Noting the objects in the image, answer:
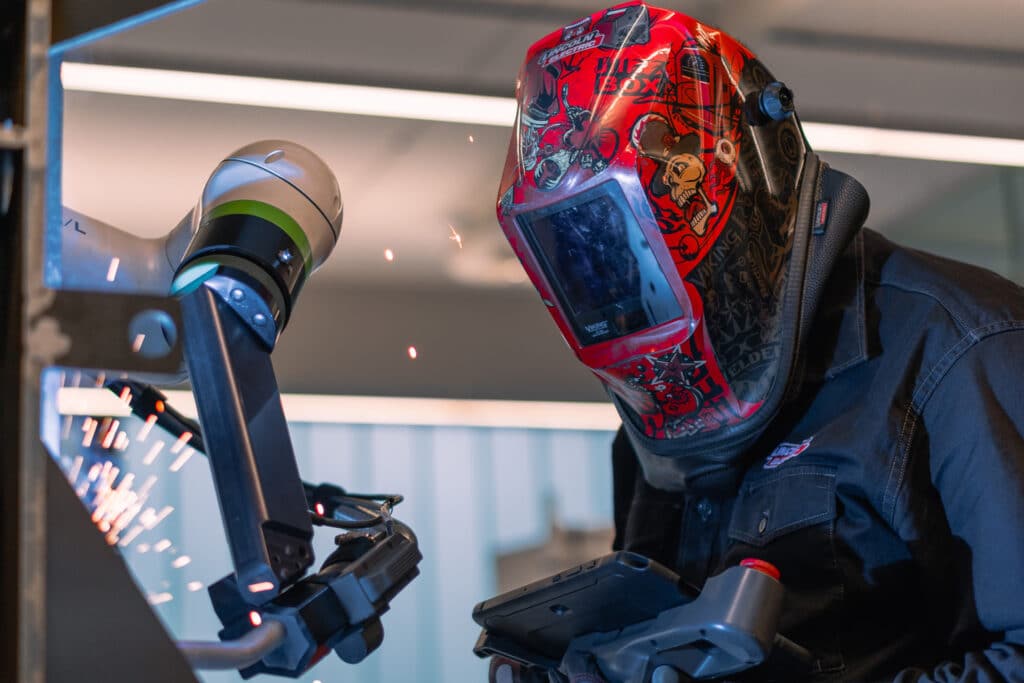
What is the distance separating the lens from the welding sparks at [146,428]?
1.05m

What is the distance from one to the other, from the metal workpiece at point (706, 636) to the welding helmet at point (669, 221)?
372 millimetres

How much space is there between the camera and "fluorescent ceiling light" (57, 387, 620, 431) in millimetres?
3359

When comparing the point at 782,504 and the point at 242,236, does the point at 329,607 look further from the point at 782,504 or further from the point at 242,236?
the point at 782,504

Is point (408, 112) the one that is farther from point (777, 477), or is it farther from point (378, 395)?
point (777, 477)

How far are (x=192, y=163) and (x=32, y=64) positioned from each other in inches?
103

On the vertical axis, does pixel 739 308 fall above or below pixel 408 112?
below

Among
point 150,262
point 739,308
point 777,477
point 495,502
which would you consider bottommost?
point 495,502

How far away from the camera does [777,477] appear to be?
150 cm

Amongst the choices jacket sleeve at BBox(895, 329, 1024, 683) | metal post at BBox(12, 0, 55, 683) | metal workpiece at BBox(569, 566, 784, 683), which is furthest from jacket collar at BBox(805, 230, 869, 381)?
metal post at BBox(12, 0, 55, 683)

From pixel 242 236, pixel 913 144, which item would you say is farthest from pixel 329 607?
pixel 913 144

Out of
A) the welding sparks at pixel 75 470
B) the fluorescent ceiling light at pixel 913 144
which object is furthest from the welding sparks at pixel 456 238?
the welding sparks at pixel 75 470

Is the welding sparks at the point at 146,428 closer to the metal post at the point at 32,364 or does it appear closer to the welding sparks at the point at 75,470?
the welding sparks at the point at 75,470

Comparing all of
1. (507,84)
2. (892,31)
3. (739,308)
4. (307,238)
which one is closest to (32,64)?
(307,238)

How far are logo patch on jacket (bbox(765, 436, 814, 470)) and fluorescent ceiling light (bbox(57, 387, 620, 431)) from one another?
4.71ft
